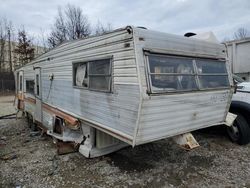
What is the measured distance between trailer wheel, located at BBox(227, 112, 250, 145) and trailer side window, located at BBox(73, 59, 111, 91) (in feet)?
12.3

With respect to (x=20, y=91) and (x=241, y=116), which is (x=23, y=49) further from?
(x=241, y=116)

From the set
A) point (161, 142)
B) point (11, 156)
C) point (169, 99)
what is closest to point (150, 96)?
point (169, 99)

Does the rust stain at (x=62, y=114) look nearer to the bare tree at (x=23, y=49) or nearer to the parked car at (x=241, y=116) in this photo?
the parked car at (x=241, y=116)

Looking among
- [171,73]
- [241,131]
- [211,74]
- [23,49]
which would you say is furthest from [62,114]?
[23,49]

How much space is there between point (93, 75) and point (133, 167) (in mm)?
1956

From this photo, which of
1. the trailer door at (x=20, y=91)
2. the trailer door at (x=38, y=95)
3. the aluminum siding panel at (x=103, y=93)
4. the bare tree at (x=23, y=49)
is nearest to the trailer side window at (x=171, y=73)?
the aluminum siding panel at (x=103, y=93)

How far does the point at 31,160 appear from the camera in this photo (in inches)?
209

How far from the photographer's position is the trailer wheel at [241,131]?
603cm

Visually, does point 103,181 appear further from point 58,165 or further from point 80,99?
point 80,99

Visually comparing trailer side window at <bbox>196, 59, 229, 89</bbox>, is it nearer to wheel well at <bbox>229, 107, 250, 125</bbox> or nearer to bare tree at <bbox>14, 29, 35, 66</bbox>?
wheel well at <bbox>229, 107, 250, 125</bbox>

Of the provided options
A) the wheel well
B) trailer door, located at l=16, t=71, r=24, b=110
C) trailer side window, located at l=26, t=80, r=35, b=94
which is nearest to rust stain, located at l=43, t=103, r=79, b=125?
trailer side window, located at l=26, t=80, r=35, b=94

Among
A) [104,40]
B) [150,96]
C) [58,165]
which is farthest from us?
[58,165]

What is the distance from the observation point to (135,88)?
3520 mm

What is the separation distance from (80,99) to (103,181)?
5.47 feet
